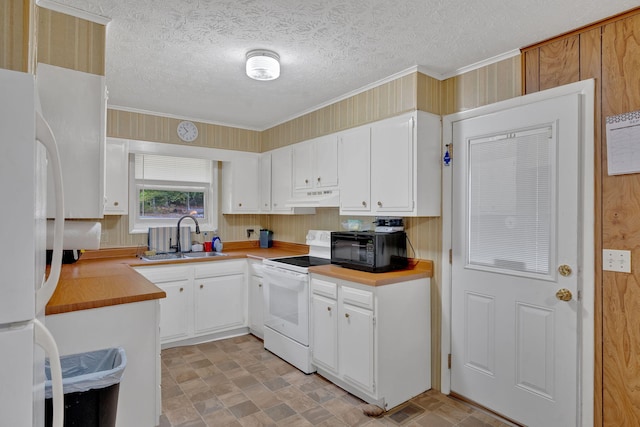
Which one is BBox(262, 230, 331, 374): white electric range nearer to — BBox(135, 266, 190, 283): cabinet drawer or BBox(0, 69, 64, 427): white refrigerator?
BBox(135, 266, 190, 283): cabinet drawer

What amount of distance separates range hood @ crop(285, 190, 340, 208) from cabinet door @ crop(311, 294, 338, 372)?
89cm

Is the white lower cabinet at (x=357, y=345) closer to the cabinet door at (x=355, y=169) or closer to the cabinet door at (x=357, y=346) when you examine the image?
the cabinet door at (x=357, y=346)

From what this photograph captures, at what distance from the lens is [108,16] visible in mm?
1917

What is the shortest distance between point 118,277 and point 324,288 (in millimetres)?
1518

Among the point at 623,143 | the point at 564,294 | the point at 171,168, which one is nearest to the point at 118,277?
the point at 171,168

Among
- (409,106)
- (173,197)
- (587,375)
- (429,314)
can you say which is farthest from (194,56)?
(587,375)

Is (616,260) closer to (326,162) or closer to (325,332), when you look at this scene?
(325,332)

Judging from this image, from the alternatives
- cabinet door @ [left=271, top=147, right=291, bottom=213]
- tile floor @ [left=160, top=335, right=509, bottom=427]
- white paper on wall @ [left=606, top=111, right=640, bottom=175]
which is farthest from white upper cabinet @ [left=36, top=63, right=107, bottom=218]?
white paper on wall @ [left=606, top=111, right=640, bottom=175]

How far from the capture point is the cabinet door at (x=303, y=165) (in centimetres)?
365

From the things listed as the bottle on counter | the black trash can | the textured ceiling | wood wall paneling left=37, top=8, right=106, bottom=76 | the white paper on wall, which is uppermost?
the textured ceiling

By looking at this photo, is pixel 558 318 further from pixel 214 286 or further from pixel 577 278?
pixel 214 286

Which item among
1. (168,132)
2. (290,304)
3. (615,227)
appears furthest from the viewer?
(168,132)

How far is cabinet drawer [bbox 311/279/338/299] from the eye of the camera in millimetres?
2803

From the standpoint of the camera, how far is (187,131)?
4.08 meters
